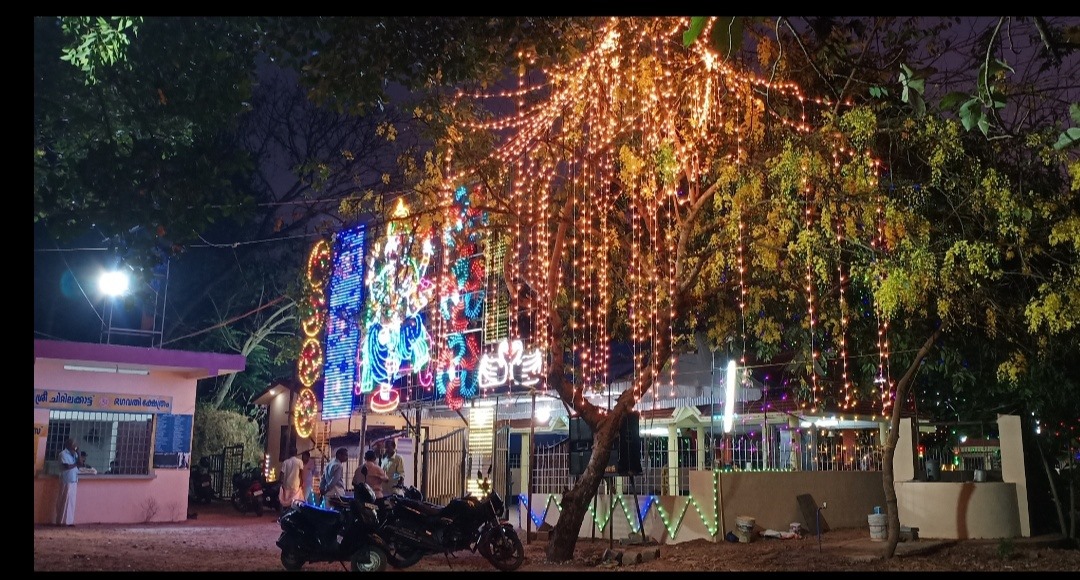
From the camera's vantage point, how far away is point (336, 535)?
9.81 metres

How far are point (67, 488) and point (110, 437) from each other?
59.3 inches

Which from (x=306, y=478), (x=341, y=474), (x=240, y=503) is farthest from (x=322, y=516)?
(x=240, y=503)

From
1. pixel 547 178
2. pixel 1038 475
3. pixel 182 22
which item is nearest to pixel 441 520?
pixel 547 178

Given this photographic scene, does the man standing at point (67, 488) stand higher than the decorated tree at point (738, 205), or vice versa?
the decorated tree at point (738, 205)

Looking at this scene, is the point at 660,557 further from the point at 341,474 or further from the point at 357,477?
the point at 357,477

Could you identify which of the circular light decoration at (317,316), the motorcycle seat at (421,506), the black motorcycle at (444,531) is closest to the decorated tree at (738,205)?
the black motorcycle at (444,531)

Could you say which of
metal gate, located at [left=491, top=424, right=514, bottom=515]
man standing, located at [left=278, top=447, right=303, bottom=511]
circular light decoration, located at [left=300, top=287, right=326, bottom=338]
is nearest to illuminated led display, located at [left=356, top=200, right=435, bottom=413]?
circular light decoration, located at [left=300, top=287, right=326, bottom=338]

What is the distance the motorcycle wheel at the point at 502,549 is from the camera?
9984mm

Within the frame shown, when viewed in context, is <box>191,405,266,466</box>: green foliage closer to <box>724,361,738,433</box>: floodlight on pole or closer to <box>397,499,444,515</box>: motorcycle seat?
<box>724,361,738,433</box>: floodlight on pole

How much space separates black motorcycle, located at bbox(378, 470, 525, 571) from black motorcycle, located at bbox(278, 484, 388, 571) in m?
0.16

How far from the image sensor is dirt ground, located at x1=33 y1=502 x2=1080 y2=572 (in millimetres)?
10156

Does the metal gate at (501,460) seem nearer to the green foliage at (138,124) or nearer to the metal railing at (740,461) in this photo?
the metal railing at (740,461)

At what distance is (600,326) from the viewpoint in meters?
14.5

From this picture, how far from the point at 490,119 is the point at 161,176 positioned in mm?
4088
